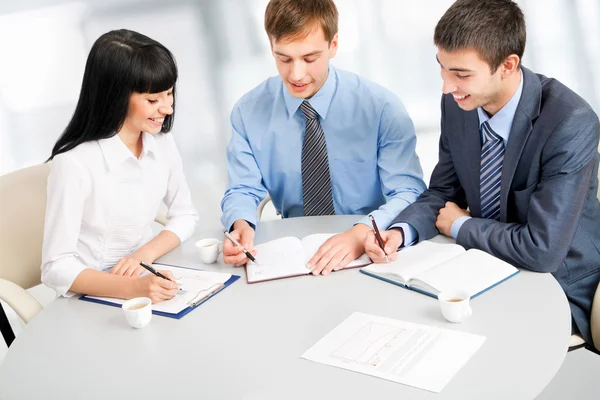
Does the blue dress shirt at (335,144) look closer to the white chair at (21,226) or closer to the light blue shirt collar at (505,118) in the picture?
the light blue shirt collar at (505,118)

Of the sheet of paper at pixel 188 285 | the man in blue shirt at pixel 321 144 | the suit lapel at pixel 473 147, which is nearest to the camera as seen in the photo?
the sheet of paper at pixel 188 285

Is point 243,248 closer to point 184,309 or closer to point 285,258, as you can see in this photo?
point 285,258

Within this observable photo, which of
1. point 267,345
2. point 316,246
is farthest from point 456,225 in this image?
point 267,345

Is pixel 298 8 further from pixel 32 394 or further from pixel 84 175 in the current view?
pixel 32 394

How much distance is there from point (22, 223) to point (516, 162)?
59.3 inches

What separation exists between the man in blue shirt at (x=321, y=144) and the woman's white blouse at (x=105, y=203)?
24 cm

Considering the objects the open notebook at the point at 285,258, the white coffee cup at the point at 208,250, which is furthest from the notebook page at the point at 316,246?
the white coffee cup at the point at 208,250

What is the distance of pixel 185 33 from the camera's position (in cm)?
441

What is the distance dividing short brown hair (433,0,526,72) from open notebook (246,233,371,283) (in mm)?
626

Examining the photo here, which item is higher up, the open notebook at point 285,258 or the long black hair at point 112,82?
the long black hair at point 112,82

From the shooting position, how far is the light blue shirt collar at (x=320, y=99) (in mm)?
2328

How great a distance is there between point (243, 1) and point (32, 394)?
353 cm

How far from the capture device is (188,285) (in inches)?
67.4

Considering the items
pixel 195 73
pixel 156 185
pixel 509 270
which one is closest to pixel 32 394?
pixel 156 185
